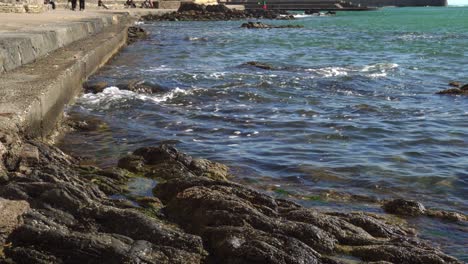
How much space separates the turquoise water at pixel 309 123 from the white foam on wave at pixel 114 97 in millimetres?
20

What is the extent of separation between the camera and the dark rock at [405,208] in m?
4.90

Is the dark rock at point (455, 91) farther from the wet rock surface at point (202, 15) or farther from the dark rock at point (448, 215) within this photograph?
the wet rock surface at point (202, 15)

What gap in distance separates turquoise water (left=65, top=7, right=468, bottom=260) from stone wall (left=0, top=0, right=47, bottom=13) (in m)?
4.37

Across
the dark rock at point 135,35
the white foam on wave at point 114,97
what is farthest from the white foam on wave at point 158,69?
the dark rock at point 135,35

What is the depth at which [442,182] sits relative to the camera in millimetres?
5969

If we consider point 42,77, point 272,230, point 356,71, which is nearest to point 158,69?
point 356,71

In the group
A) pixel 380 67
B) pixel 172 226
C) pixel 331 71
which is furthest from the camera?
pixel 380 67

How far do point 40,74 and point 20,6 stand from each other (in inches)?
489

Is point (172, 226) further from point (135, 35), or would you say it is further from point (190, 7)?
point (190, 7)

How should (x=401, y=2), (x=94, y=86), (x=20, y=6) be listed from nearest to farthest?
(x=94, y=86) < (x=20, y=6) < (x=401, y=2)

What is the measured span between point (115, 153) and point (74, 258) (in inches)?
130

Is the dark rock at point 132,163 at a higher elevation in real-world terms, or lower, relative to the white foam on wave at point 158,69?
lower

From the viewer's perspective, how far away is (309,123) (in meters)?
8.64

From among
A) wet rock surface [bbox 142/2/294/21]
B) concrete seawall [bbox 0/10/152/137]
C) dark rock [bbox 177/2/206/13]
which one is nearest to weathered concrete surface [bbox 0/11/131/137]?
concrete seawall [bbox 0/10/152/137]
